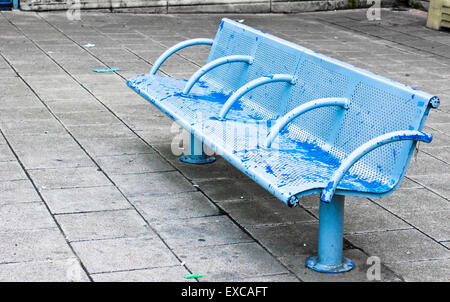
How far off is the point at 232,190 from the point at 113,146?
138 centimetres

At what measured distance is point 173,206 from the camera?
5395 mm

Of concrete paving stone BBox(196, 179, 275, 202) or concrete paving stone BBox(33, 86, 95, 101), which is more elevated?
concrete paving stone BBox(33, 86, 95, 101)

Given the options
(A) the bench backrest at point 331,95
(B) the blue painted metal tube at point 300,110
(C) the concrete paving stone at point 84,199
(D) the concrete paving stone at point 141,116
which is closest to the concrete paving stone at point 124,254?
(C) the concrete paving stone at point 84,199

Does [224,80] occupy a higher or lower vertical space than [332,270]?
higher

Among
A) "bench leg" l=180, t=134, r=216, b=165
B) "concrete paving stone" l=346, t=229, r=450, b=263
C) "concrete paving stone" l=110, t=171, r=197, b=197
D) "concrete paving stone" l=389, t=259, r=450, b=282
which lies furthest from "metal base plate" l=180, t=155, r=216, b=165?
"concrete paving stone" l=389, t=259, r=450, b=282

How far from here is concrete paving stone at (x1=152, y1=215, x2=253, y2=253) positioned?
15.8 feet

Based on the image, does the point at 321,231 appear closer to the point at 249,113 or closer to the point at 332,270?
the point at 332,270

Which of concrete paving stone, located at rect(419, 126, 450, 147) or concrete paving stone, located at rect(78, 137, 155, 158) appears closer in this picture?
concrete paving stone, located at rect(78, 137, 155, 158)

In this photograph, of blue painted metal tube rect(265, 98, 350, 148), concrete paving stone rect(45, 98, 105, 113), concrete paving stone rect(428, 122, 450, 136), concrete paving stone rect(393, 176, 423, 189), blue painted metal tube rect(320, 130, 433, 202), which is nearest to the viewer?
blue painted metal tube rect(320, 130, 433, 202)

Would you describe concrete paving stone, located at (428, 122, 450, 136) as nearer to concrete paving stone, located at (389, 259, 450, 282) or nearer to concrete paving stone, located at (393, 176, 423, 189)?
concrete paving stone, located at (393, 176, 423, 189)

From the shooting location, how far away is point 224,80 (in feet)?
22.0

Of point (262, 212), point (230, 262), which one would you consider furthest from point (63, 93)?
point (230, 262)
